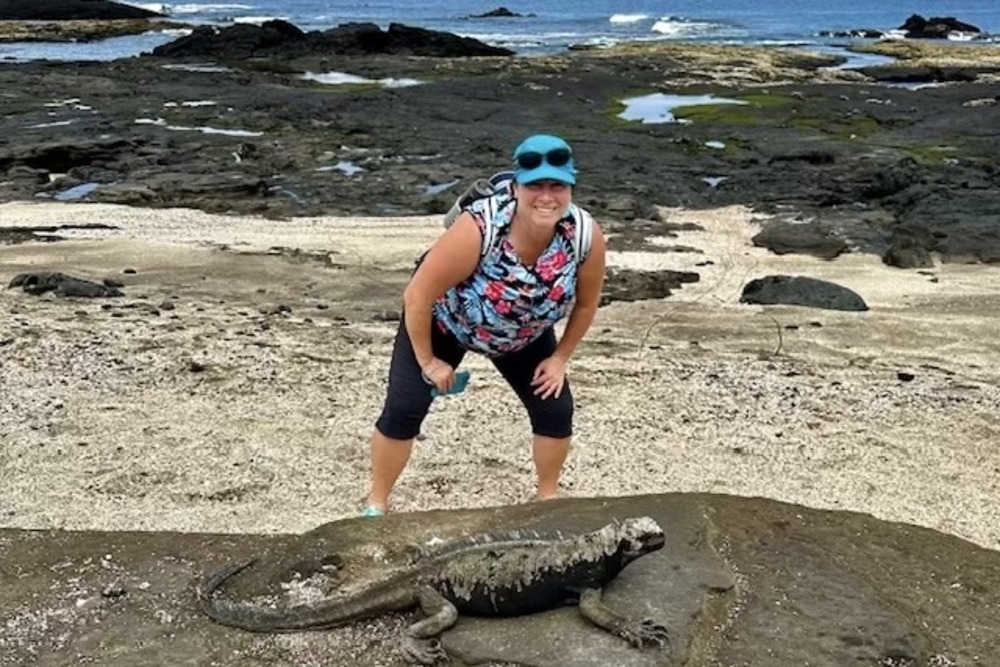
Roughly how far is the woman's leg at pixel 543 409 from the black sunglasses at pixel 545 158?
1026mm

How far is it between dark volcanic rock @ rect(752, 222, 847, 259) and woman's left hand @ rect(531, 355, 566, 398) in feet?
42.1

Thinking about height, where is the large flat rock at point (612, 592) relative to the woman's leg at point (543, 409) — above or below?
below

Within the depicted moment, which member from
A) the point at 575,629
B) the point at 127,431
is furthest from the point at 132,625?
the point at 127,431

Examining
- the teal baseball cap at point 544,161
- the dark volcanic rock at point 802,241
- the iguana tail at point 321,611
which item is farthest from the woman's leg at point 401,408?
the dark volcanic rock at point 802,241

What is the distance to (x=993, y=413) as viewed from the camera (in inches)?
358

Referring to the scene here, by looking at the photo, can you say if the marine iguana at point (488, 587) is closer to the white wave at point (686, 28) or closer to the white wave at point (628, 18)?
the white wave at point (686, 28)

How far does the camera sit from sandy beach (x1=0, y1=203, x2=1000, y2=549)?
7.41m

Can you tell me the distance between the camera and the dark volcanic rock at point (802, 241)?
57.7ft

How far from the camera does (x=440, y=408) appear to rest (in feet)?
29.4

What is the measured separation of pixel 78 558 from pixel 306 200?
16624 mm

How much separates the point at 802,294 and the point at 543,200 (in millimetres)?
9304

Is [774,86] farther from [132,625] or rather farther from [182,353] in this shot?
[132,625]

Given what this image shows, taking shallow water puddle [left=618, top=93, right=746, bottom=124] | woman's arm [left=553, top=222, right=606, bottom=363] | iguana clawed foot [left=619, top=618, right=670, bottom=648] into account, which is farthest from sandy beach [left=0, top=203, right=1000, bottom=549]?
shallow water puddle [left=618, top=93, right=746, bottom=124]

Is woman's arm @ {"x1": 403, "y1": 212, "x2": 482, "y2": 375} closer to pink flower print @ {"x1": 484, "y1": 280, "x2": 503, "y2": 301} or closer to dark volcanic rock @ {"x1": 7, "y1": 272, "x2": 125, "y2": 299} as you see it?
pink flower print @ {"x1": 484, "y1": 280, "x2": 503, "y2": 301}
